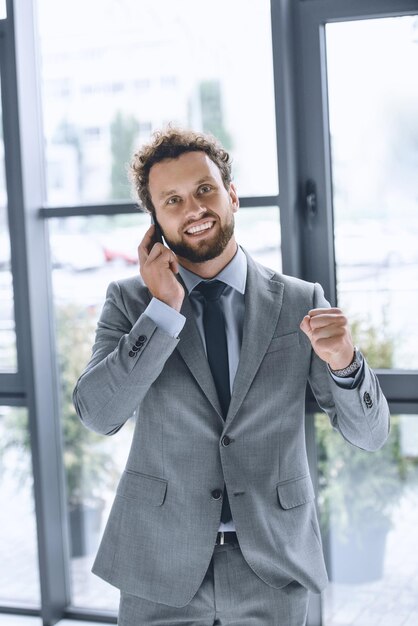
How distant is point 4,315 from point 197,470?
142 cm

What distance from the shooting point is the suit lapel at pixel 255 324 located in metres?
2.00

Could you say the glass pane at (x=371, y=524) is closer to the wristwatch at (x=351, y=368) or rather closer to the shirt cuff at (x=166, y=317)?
the wristwatch at (x=351, y=368)

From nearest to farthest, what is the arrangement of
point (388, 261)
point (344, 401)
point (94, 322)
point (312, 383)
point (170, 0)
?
point (344, 401) < point (312, 383) < point (388, 261) < point (170, 0) < point (94, 322)

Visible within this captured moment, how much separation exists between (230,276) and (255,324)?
150 millimetres

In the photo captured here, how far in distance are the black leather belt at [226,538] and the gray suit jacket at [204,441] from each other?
0.18ft

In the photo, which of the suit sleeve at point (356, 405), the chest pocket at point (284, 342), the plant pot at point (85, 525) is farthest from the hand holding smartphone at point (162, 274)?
the plant pot at point (85, 525)

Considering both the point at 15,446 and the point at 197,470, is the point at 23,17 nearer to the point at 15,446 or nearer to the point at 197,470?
the point at 15,446

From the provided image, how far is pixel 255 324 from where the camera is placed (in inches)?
80.7

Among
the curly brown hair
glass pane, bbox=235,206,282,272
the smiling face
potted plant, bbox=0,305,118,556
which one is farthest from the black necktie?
potted plant, bbox=0,305,118,556

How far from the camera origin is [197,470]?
6.61 ft

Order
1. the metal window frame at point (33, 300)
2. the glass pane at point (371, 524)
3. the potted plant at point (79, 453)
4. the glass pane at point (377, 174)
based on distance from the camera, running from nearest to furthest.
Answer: the glass pane at point (377, 174)
the glass pane at point (371, 524)
the metal window frame at point (33, 300)
the potted plant at point (79, 453)

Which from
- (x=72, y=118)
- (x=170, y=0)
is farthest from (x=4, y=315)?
(x=170, y=0)

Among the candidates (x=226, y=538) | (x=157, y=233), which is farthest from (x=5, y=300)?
(x=226, y=538)

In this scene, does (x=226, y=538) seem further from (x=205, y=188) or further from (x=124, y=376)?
(x=205, y=188)
